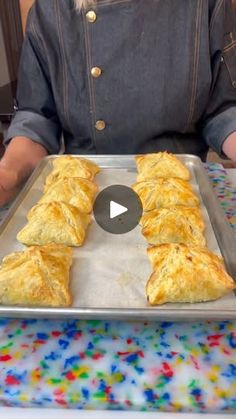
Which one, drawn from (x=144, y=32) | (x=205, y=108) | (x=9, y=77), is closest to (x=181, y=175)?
(x=205, y=108)

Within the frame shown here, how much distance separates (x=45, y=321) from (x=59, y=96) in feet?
2.35

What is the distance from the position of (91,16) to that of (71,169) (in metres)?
0.42

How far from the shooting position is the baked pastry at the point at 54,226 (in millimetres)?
707

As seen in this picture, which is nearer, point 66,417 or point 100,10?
point 66,417

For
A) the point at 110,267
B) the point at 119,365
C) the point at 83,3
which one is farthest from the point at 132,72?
the point at 119,365

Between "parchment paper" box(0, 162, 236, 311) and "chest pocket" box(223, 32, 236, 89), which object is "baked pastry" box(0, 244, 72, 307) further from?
"chest pocket" box(223, 32, 236, 89)

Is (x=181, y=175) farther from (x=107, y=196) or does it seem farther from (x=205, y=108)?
(x=205, y=108)

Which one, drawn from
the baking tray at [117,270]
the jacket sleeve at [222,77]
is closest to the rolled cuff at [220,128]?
the jacket sleeve at [222,77]

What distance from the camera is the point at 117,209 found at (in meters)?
0.82

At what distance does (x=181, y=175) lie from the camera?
2.98ft

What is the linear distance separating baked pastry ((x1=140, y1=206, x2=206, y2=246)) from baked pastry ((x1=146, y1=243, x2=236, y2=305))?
0.10 meters

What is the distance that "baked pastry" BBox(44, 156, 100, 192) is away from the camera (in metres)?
0.90

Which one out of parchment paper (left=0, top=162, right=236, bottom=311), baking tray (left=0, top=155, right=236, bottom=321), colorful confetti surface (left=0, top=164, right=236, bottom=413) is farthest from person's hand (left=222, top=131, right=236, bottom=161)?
colorful confetti surface (left=0, top=164, right=236, bottom=413)

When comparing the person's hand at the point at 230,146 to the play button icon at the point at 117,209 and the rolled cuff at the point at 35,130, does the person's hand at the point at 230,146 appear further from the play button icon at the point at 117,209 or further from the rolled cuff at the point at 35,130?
the rolled cuff at the point at 35,130
